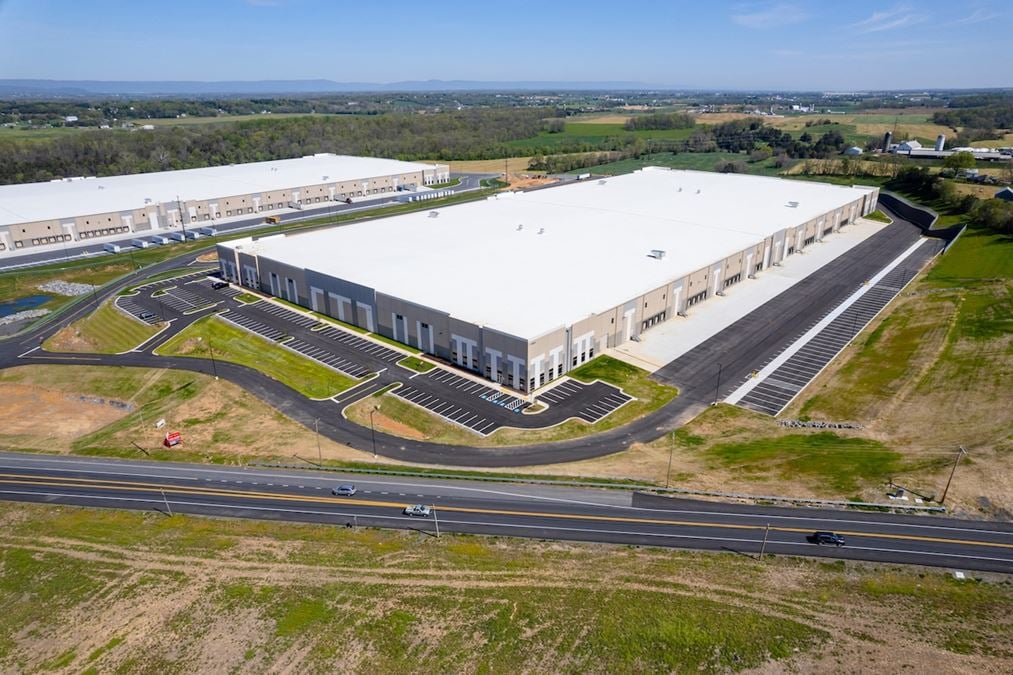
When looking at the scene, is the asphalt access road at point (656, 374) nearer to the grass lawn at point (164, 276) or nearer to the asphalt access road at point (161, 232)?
the grass lawn at point (164, 276)

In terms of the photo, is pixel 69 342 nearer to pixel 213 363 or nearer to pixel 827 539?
pixel 213 363

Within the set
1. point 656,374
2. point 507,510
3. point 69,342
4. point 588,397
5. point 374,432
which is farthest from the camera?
point 69,342

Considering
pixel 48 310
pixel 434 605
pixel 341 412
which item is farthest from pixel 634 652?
pixel 48 310

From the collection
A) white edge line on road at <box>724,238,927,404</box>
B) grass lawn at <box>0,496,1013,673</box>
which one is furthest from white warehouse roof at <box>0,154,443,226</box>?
white edge line on road at <box>724,238,927,404</box>

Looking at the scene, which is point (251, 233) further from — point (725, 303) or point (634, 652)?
point (634, 652)

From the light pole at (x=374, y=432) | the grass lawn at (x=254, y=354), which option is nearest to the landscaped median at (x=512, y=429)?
the light pole at (x=374, y=432)

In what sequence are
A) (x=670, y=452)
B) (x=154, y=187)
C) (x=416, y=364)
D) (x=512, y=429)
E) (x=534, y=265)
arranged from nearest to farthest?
(x=670, y=452), (x=512, y=429), (x=416, y=364), (x=534, y=265), (x=154, y=187)

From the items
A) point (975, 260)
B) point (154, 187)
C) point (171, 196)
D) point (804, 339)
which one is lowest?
point (804, 339)

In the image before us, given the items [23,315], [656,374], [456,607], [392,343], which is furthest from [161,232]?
[456,607]
